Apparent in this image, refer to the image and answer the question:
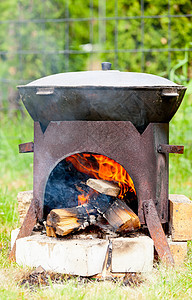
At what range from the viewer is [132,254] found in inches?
88.6

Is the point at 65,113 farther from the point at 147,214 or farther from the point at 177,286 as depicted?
the point at 177,286

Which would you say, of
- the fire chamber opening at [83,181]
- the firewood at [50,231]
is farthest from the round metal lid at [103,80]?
the firewood at [50,231]

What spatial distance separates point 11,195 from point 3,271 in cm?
142

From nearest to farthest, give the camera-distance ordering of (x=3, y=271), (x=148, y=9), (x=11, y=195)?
(x=3, y=271) < (x=11, y=195) < (x=148, y=9)

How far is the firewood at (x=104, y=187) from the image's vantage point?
2297 mm

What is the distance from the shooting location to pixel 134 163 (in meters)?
2.31

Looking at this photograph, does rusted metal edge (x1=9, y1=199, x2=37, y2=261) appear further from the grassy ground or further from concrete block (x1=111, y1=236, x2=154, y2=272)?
concrete block (x1=111, y1=236, x2=154, y2=272)

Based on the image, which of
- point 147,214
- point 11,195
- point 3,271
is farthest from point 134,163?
point 11,195

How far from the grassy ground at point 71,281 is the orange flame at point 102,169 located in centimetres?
50

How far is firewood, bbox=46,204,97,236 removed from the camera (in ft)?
7.46

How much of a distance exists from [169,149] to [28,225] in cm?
88

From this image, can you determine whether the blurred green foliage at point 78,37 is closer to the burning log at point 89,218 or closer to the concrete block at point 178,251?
the burning log at point 89,218

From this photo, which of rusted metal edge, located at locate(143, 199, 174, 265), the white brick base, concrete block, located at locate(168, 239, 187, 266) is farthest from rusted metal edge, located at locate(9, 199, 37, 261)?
concrete block, located at locate(168, 239, 187, 266)

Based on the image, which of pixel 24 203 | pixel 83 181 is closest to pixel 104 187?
pixel 83 181
